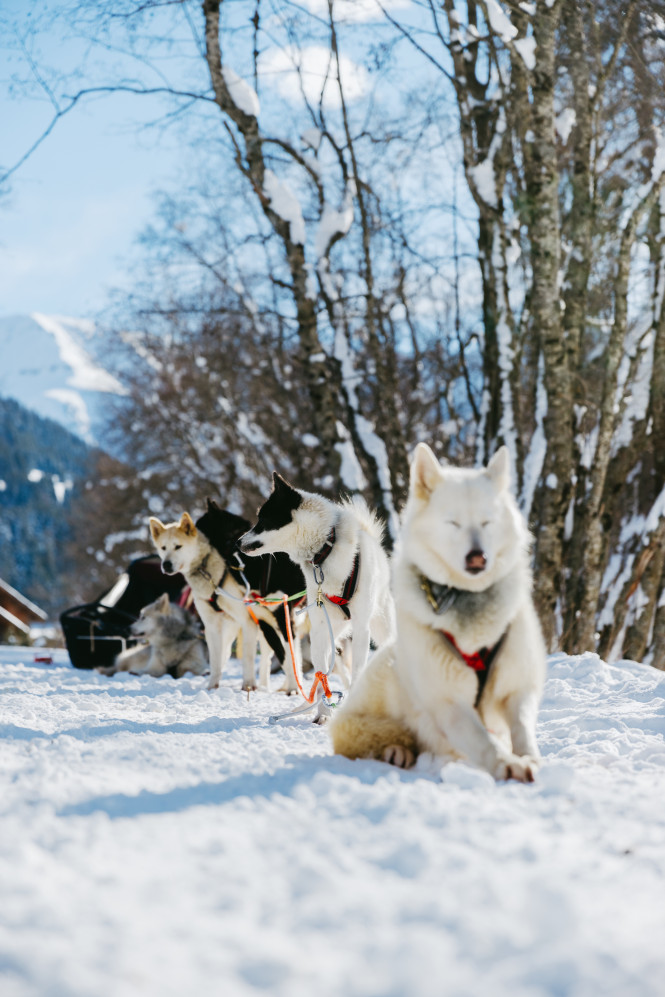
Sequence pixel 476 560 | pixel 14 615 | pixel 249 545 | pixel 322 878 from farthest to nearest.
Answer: pixel 14 615 → pixel 249 545 → pixel 476 560 → pixel 322 878

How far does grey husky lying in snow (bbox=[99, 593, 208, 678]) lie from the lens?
8.98 m

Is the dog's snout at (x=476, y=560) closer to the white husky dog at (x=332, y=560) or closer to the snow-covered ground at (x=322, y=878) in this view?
the snow-covered ground at (x=322, y=878)

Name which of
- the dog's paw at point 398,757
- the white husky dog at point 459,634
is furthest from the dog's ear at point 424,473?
the dog's paw at point 398,757

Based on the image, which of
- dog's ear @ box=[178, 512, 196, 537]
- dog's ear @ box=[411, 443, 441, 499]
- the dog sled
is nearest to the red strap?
dog's ear @ box=[411, 443, 441, 499]

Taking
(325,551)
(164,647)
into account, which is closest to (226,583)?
(164,647)

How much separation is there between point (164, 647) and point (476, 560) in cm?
689

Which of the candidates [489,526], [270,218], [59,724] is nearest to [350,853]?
[489,526]

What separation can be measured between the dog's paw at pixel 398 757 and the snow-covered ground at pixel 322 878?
0.23 feet

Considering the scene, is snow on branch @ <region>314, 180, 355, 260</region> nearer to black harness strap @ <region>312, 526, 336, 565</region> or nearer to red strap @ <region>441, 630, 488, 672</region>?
black harness strap @ <region>312, 526, 336, 565</region>

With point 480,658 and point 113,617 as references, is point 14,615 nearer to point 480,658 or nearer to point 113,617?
point 113,617

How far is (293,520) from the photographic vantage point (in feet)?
18.5

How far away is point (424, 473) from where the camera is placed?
3012 millimetres

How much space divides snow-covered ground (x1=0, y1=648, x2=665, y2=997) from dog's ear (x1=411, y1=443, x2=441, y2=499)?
1082mm

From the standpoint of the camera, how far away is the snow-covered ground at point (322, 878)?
135cm
